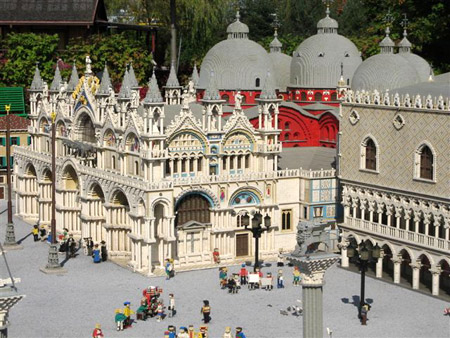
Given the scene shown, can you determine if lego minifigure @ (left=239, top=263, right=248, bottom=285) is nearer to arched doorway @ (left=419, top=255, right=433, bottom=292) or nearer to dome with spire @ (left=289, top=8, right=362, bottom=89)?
arched doorway @ (left=419, top=255, right=433, bottom=292)

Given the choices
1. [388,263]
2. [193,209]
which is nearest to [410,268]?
[388,263]

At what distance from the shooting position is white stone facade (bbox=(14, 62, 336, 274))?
62062 mm

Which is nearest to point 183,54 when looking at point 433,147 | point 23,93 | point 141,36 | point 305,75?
point 141,36

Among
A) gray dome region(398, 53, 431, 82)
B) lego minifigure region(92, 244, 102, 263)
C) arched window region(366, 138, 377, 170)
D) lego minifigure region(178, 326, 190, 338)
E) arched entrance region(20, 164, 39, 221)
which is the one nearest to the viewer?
lego minifigure region(178, 326, 190, 338)

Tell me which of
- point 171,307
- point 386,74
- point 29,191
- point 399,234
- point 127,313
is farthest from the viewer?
point 29,191

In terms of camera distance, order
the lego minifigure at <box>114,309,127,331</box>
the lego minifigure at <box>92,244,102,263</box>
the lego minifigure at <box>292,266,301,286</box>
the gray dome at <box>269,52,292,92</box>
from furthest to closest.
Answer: the gray dome at <box>269,52,292,92</box>
the lego minifigure at <box>92,244,102,263</box>
the lego minifigure at <box>292,266,301,286</box>
the lego minifigure at <box>114,309,127,331</box>

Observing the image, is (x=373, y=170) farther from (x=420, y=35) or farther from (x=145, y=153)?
(x=420, y=35)

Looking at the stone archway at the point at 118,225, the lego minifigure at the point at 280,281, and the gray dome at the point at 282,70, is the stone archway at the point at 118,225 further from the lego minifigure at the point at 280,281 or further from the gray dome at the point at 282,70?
the gray dome at the point at 282,70

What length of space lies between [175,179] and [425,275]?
15.2 meters

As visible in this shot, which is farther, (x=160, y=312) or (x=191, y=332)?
(x=160, y=312)

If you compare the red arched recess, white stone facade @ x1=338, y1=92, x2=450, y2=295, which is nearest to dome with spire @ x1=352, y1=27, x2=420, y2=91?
white stone facade @ x1=338, y1=92, x2=450, y2=295

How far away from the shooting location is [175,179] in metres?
62.9

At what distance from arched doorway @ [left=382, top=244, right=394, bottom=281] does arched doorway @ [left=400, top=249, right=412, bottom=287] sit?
2.01 feet

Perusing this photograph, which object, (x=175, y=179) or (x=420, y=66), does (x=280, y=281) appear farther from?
(x=420, y=66)
